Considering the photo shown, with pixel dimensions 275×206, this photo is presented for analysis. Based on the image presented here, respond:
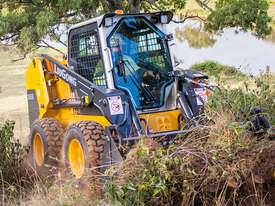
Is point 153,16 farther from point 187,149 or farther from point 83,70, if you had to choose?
point 187,149

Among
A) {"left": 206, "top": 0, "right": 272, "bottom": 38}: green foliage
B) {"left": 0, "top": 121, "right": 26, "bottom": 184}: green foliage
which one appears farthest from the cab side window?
{"left": 206, "top": 0, "right": 272, "bottom": 38}: green foliage

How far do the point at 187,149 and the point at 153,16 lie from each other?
2.98 m

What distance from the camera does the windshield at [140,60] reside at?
6.64m

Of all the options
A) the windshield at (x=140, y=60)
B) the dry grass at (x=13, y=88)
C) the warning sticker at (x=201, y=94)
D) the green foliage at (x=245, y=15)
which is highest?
the green foliage at (x=245, y=15)

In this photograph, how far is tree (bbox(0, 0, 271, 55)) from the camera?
13.3 meters

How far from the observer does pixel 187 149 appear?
15.9ft

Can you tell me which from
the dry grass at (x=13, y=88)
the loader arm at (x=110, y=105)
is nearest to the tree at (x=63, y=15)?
the dry grass at (x=13, y=88)

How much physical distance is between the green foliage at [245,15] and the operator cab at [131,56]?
686 cm

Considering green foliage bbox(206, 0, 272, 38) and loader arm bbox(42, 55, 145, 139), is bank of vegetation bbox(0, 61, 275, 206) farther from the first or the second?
green foliage bbox(206, 0, 272, 38)

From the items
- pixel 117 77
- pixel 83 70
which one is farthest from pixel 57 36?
pixel 117 77

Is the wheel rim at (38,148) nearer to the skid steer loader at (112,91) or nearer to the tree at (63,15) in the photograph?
the skid steer loader at (112,91)

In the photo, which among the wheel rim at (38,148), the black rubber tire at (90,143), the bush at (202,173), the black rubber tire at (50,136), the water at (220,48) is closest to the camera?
the bush at (202,173)

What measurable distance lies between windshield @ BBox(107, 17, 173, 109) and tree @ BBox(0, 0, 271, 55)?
6.27 metres

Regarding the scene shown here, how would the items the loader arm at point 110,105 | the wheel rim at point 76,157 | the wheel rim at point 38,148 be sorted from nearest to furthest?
the loader arm at point 110,105
the wheel rim at point 76,157
the wheel rim at point 38,148
